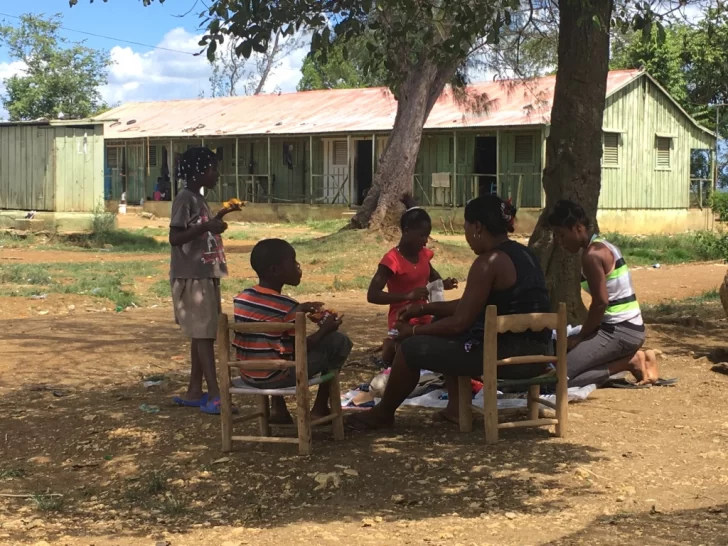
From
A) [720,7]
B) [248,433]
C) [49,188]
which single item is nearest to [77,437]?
[248,433]

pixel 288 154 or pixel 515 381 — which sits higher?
pixel 288 154

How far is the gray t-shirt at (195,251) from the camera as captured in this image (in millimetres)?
6074

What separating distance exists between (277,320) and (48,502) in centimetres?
144

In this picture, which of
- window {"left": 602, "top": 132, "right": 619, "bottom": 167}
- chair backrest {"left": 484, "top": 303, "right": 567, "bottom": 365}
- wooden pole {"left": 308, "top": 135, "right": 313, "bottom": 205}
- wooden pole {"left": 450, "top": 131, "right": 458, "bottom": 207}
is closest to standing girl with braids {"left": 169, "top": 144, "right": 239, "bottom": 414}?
chair backrest {"left": 484, "top": 303, "right": 567, "bottom": 365}

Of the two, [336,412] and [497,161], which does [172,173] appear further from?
[336,412]

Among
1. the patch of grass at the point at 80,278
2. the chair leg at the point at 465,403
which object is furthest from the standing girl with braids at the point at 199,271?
the patch of grass at the point at 80,278

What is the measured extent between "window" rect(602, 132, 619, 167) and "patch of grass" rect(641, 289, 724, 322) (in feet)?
48.3

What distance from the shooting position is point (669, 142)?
1132 inches

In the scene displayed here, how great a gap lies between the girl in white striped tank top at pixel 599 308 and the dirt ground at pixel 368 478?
0.77 ft

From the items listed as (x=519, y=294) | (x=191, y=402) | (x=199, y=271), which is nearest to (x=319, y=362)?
(x=519, y=294)

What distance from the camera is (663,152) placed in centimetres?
2861

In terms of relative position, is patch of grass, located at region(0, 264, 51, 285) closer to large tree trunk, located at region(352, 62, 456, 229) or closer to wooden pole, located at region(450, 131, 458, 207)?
large tree trunk, located at region(352, 62, 456, 229)

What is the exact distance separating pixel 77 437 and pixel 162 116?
3274 cm

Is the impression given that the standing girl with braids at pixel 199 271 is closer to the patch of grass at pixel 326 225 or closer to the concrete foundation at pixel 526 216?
the concrete foundation at pixel 526 216
